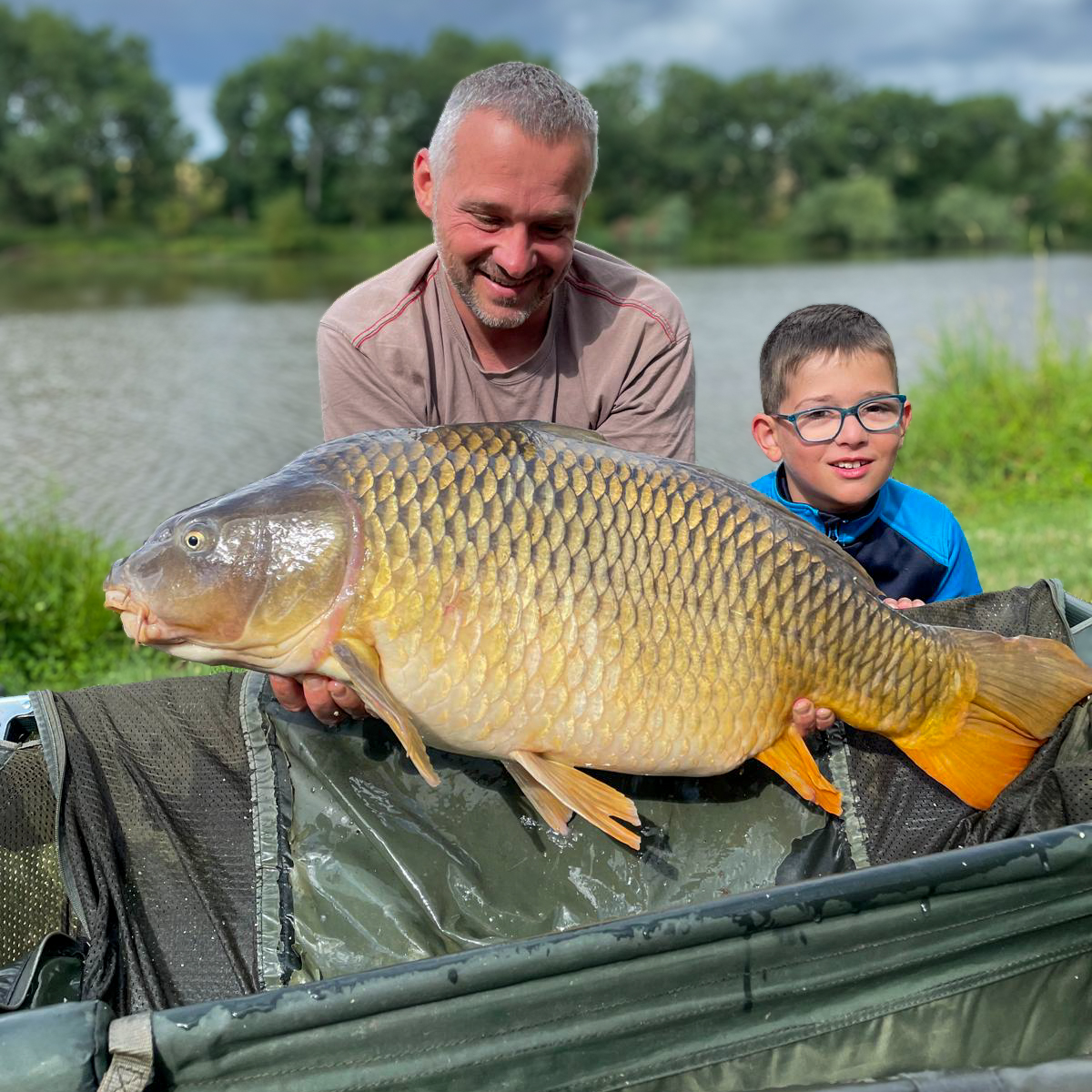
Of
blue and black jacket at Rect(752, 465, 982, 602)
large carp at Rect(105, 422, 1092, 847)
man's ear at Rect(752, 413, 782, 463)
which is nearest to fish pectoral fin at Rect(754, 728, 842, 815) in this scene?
large carp at Rect(105, 422, 1092, 847)

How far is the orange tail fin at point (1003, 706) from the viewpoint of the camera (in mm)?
1521

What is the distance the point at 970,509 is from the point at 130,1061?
4118 mm

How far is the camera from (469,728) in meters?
1.34

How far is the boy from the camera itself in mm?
1923

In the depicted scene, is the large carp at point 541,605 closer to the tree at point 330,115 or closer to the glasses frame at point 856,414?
the glasses frame at point 856,414

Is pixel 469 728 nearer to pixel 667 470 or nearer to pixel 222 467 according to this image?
pixel 667 470

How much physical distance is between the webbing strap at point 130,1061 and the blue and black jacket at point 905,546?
1323 mm

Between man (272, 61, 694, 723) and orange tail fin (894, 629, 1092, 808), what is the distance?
617 millimetres

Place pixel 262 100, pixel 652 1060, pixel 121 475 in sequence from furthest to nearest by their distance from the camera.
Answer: pixel 262 100
pixel 121 475
pixel 652 1060

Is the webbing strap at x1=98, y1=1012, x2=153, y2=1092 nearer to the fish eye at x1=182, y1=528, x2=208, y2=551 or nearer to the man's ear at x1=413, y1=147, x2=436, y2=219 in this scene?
the fish eye at x1=182, y1=528, x2=208, y2=551

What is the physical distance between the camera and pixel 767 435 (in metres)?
2.04

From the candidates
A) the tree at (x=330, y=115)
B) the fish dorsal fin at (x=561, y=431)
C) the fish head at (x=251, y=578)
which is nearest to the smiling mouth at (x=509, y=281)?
the fish dorsal fin at (x=561, y=431)

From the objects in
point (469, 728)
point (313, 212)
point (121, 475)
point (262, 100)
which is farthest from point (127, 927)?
point (262, 100)

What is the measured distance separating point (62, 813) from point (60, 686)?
1357 mm
